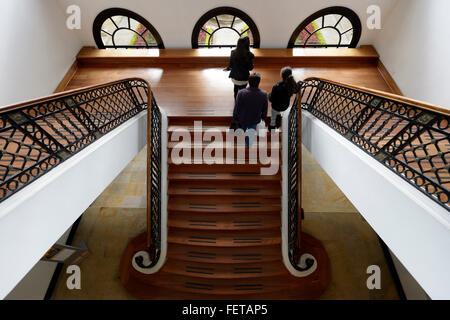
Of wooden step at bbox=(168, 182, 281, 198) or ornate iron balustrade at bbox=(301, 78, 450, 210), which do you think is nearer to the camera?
ornate iron balustrade at bbox=(301, 78, 450, 210)

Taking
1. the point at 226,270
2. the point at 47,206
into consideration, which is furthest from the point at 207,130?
the point at 47,206

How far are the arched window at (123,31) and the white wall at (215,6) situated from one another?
15 cm

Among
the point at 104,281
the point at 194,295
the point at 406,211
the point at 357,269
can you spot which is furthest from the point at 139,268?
the point at 357,269

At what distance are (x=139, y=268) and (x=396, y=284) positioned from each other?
532 centimetres

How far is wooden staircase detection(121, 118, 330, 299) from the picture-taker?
159 inches

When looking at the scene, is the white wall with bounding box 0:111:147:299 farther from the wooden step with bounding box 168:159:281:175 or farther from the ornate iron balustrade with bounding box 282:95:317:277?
the ornate iron balustrade with bounding box 282:95:317:277

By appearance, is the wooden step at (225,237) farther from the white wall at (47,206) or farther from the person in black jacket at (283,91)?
the person in black jacket at (283,91)

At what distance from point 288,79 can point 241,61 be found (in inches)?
33.6

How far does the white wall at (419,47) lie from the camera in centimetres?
443

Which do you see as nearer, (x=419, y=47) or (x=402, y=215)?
(x=402, y=215)

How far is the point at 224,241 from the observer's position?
4168mm

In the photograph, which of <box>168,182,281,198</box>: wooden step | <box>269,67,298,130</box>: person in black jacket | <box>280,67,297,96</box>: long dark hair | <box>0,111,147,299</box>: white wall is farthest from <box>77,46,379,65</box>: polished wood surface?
<box>0,111,147,299</box>: white wall

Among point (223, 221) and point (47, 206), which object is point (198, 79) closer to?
point (223, 221)

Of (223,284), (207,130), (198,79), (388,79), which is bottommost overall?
(223,284)
